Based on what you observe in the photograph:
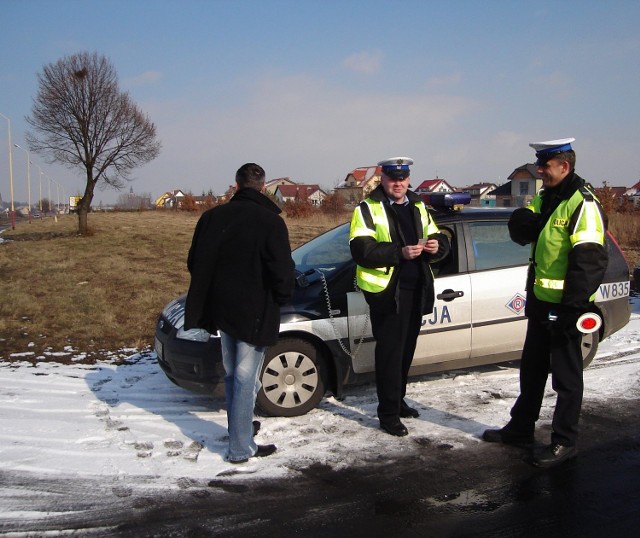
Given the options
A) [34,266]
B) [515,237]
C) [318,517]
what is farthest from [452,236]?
[34,266]

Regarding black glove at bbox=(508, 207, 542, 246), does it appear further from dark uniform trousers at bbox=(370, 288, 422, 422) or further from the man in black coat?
the man in black coat

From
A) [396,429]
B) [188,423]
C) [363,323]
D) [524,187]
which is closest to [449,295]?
[363,323]

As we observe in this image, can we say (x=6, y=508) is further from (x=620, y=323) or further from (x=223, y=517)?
(x=620, y=323)

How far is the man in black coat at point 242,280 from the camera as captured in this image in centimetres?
350

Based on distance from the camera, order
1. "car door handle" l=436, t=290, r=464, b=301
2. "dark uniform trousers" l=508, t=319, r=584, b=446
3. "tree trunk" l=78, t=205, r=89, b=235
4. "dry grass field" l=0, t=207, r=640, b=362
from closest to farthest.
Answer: "dark uniform trousers" l=508, t=319, r=584, b=446 → "car door handle" l=436, t=290, r=464, b=301 → "dry grass field" l=0, t=207, r=640, b=362 → "tree trunk" l=78, t=205, r=89, b=235

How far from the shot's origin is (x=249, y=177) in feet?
11.9

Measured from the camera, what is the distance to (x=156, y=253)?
55.3 ft

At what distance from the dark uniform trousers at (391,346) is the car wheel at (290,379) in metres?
0.59

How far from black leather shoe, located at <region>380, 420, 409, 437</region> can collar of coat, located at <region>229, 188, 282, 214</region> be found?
1.76 m

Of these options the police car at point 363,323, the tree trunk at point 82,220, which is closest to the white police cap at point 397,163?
the police car at point 363,323

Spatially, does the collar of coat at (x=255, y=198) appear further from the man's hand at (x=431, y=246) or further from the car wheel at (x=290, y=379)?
the car wheel at (x=290, y=379)

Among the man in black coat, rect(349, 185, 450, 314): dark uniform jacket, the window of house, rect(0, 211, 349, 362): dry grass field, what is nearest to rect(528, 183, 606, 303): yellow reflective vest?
rect(349, 185, 450, 314): dark uniform jacket

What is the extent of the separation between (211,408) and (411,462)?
1.87m

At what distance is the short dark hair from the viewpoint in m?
3.63
